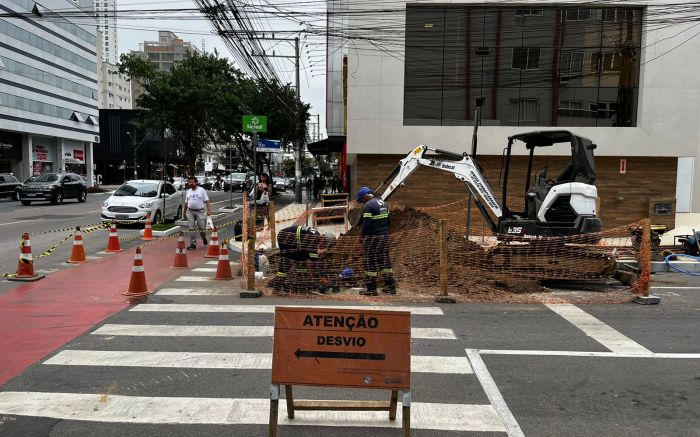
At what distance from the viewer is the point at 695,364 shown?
563 centimetres

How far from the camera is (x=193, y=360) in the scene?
5641 mm

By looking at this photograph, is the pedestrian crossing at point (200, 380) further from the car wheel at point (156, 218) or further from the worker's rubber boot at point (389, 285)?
the car wheel at point (156, 218)

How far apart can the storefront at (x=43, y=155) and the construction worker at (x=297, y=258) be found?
53.4m

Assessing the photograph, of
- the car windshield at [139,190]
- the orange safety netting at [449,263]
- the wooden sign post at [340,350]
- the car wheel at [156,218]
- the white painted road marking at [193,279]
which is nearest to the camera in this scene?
the wooden sign post at [340,350]

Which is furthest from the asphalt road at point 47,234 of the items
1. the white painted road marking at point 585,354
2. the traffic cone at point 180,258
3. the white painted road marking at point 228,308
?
the white painted road marking at point 585,354

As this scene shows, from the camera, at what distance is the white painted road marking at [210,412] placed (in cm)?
420

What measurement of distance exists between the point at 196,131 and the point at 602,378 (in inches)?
888

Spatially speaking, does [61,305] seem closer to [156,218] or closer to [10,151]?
[156,218]

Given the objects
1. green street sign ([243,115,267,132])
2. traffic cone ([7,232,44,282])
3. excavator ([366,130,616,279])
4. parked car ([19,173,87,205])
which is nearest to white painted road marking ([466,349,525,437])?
excavator ([366,130,616,279])

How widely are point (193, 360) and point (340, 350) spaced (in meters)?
2.58

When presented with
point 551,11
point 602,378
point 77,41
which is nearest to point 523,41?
point 551,11

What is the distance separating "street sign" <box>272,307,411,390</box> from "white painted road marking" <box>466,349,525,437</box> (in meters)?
1.11

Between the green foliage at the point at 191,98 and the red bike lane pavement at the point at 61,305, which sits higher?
the green foliage at the point at 191,98

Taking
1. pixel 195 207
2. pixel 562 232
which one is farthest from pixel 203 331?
pixel 195 207
